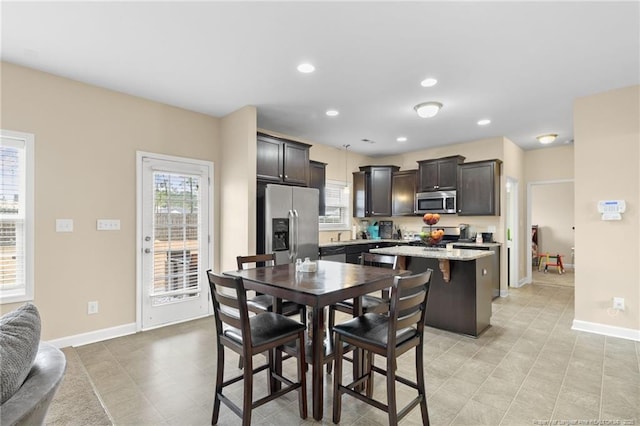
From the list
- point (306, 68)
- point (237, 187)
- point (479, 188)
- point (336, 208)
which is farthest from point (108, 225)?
point (479, 188)

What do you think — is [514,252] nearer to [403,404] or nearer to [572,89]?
[572,89]

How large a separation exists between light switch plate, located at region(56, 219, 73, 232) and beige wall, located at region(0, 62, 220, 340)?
1.6 inches

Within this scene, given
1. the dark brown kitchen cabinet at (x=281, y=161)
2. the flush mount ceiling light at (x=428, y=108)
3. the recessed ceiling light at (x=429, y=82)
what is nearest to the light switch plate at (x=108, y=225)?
the dark brown kitchen cabinet at (x=281, y=161)

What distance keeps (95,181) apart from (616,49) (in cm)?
509

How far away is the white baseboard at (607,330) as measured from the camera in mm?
3498

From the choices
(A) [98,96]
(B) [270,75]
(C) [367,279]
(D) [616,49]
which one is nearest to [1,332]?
(C) [367,279]

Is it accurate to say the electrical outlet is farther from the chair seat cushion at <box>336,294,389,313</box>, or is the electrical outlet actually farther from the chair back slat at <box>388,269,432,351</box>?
the chair back slat at <box>388,269,432,351</box>

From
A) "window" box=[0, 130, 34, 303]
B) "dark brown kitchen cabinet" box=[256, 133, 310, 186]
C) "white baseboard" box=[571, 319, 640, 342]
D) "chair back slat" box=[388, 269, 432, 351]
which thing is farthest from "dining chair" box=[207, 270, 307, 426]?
"white baseboard" box=[571, 319, 640, 342]

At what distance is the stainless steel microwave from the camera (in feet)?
19.4

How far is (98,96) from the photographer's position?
3516mm

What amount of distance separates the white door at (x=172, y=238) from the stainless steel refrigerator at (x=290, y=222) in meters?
0.88

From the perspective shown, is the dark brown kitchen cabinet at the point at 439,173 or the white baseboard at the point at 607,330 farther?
the dark brown kitchen cabinet at the point at 439,173

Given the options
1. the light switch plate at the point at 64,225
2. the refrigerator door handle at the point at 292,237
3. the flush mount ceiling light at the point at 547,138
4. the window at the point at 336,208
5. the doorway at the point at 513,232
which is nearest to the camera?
the light switch plate at the point at 64,225

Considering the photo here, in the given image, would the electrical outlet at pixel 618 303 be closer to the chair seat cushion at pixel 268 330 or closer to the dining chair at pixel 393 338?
the dining chair at pixel 393 338
